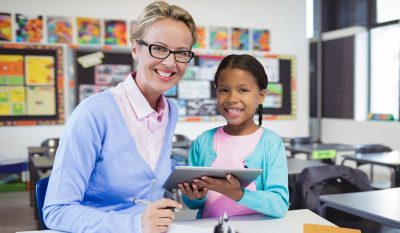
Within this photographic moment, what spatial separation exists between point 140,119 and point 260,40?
544 cm

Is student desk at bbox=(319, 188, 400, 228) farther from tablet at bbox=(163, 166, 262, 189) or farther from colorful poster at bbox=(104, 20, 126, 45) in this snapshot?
colorful poster at bbox=(104, 20, 126, 45)

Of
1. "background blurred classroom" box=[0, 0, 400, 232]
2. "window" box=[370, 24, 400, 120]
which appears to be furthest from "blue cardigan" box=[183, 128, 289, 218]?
"window" box=[370, 24, 400, 120]

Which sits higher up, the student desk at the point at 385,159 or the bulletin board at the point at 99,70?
the bulletin board at the point at 99,70

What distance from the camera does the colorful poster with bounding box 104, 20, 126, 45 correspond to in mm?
5621

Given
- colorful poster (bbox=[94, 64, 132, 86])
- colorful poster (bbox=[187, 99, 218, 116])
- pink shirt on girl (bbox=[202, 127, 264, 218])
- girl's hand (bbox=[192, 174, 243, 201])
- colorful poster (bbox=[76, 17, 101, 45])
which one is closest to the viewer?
girl's hand (bbox=[192, 174, 243, 201])

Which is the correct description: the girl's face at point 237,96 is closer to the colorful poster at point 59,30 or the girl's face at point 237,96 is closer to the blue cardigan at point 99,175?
the blue cardigan at point 99,175

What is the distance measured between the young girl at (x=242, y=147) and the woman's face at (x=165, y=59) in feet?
0.98

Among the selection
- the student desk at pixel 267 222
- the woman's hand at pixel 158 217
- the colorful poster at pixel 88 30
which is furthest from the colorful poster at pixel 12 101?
the woman's hand at pixel 158 217

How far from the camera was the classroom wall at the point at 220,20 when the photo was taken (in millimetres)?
5293

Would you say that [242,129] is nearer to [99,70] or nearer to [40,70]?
[99,70]

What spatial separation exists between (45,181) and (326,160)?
3.78 meters

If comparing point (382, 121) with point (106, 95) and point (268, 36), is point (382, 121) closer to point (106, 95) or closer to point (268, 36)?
point (268, 36)

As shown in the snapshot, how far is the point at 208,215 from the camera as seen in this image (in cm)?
143

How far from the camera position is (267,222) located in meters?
1.31
